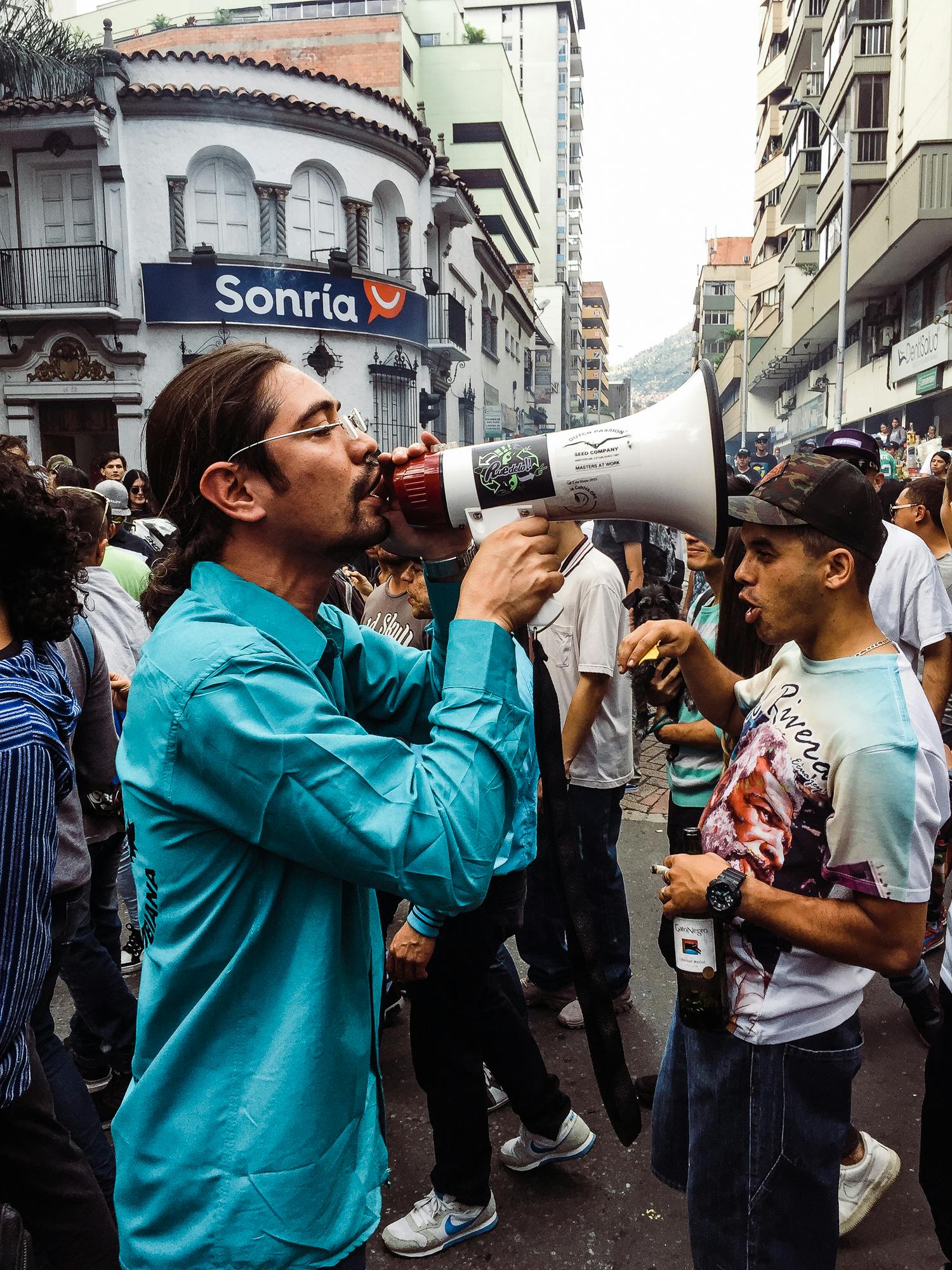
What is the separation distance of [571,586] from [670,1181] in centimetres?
212

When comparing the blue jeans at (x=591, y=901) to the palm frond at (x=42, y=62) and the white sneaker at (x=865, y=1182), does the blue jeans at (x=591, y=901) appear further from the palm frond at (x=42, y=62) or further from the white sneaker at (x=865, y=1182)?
the palm frond at (x=42, y=62)

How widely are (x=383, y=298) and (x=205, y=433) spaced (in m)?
20.3

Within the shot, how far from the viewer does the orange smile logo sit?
65.6 feet

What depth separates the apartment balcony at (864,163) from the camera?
2903 cm

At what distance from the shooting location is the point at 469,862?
120 cm

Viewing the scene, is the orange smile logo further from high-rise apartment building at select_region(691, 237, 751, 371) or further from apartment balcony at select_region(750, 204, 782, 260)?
high-rise apartment building at select_region(691, 237, 751, 371)

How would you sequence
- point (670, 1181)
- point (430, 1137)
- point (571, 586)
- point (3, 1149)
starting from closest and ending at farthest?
point (3, 1149), point (670, 1181), point (430, 1137), point (571, 586)

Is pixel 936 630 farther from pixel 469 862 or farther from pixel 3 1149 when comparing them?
pixel 3 1149

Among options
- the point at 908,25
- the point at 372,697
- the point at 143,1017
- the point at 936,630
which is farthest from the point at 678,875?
the point at 908,25

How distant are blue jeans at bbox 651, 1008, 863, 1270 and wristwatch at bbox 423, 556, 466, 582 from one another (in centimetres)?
111

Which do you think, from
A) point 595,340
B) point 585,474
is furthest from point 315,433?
point 595,340

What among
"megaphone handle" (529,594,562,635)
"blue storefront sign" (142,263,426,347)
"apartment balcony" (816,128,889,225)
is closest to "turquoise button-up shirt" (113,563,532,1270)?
"megaphone handle" (529,594,562,635)

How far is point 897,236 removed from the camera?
830 inches

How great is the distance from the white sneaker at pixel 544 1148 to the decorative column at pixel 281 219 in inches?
742
